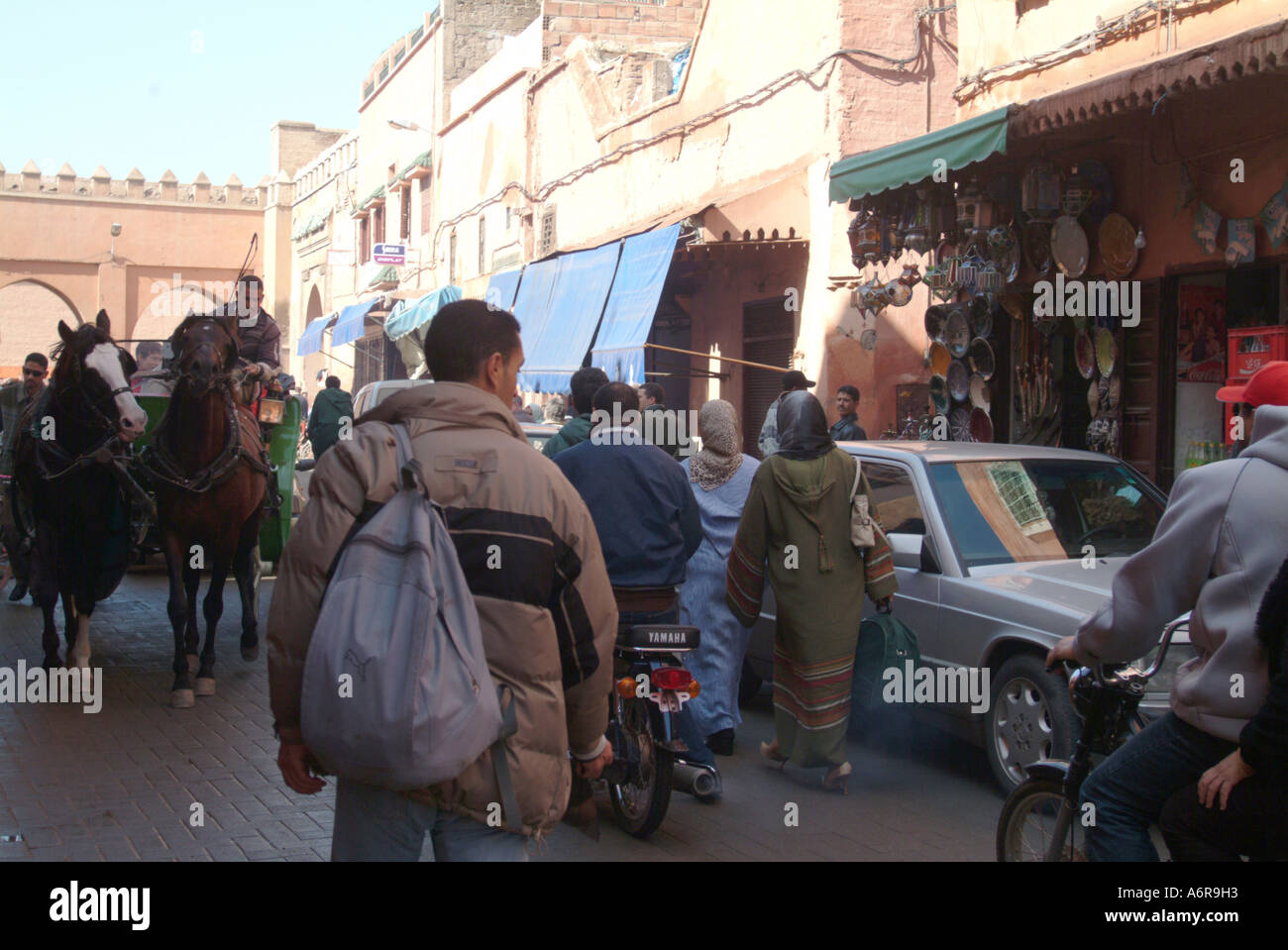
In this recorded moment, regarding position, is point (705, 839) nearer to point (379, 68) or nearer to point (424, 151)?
point (424, 151)

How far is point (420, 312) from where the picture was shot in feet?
71.3

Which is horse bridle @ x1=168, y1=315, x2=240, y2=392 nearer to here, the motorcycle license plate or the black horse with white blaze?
the black horse with white blaze

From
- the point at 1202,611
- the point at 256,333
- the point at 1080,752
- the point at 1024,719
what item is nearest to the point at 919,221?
the point at 256,333

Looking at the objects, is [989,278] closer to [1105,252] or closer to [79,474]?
[1105,252]

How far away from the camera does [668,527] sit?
5.78 metres

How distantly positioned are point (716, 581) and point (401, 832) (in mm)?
4110

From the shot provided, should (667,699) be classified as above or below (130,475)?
below

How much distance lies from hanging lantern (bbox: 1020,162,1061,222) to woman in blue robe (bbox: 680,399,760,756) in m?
4.78

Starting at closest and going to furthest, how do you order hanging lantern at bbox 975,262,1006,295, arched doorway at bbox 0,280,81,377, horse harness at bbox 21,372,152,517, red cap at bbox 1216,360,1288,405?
red cap at bbox 1216,360,1288,405 → horse harness at bbox 21,372,152,517 → hanging lantern at bbox 975,262,1006,295 → arched doorway at bbox 0,280,81,377

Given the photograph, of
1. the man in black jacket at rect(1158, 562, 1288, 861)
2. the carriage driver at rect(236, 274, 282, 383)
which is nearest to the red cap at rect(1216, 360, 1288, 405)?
the man in black jacket at rect(1158, 562, 1288, 861)

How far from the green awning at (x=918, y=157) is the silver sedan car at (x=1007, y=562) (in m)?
2.74

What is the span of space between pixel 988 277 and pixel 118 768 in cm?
783

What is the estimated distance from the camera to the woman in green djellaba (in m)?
6.32

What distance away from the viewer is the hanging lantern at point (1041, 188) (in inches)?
414
